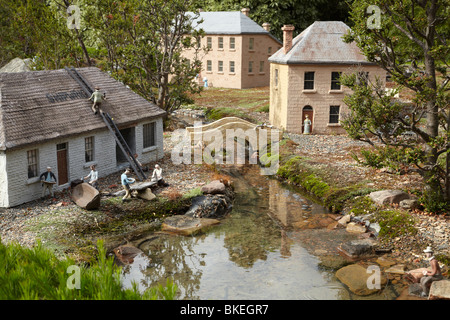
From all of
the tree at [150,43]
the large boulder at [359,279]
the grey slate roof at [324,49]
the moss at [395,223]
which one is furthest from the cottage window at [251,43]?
the large boulder at [359,279]

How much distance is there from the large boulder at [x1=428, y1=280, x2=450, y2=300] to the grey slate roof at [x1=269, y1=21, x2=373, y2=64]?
2571 centimetres

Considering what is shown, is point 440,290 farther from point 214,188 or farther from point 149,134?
point 149,134

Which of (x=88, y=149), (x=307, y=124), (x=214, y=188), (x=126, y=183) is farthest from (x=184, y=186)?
(x=307, y=124)

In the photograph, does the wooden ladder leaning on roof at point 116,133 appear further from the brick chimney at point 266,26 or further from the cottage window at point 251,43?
the brick chimney at point 266,26

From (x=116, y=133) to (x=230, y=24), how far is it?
3760 centimetres

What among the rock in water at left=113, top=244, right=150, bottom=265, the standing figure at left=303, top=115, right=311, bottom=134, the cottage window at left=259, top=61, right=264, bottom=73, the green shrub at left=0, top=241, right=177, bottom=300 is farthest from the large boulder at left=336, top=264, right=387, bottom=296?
the cottage window at left=259, top=61, right=264, bottom=73

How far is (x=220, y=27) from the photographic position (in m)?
63.0

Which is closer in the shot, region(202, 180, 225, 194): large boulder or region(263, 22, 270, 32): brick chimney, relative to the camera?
region(202, 180, 225, 194): large boulder

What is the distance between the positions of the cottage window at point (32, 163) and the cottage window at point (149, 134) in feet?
28.3

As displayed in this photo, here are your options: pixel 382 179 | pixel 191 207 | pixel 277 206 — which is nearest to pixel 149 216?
pixel 191 207

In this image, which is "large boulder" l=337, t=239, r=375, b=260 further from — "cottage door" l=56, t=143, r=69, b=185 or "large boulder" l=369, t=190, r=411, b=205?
"cottage door" l=56, t=143, r=69, b=185

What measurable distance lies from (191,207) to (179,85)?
1457 centimetres

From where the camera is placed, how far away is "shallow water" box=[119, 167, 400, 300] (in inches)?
706

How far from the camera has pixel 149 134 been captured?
106 ft
